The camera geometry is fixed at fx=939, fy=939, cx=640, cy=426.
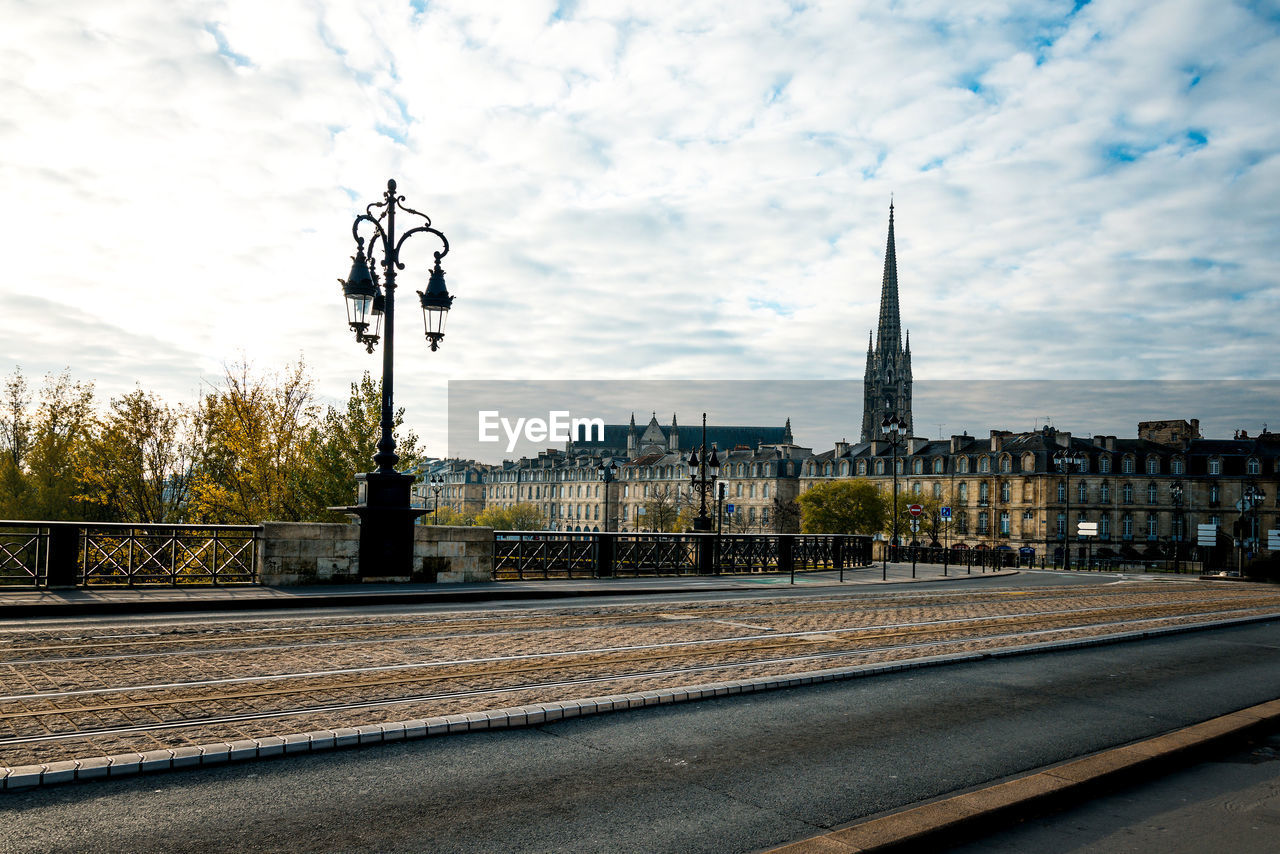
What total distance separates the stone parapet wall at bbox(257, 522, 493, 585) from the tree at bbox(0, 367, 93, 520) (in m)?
30.3

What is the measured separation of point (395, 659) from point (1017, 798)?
636cm

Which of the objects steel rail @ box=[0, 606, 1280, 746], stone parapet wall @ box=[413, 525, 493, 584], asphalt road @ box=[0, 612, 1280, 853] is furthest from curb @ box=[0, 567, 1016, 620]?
asphalt road @ box=[0, 612, 1280, 853]

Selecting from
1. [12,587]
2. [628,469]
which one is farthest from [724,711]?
[628,469]

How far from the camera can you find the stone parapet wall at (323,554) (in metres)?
16.8

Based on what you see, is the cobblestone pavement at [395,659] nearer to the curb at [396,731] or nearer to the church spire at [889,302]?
the curb at [396,731]

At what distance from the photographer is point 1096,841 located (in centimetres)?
527

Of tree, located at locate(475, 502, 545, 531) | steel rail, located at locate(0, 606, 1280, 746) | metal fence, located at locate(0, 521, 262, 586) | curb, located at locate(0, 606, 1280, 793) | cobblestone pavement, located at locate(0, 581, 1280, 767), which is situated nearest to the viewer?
curb, located at locate(0, 606, 1280, 793)

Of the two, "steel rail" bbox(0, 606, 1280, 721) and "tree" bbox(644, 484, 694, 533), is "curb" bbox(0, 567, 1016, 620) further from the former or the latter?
"tree" bbox(644, 484, 694, 533)

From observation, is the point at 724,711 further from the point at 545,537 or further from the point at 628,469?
the point at 628,469

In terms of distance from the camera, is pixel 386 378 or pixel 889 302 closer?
pixel 386 378

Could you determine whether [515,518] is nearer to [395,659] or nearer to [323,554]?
[323,554]

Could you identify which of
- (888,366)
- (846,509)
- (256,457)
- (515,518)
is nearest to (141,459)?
(256,457)

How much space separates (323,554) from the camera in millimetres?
17156

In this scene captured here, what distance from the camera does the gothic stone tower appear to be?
14962 cm
